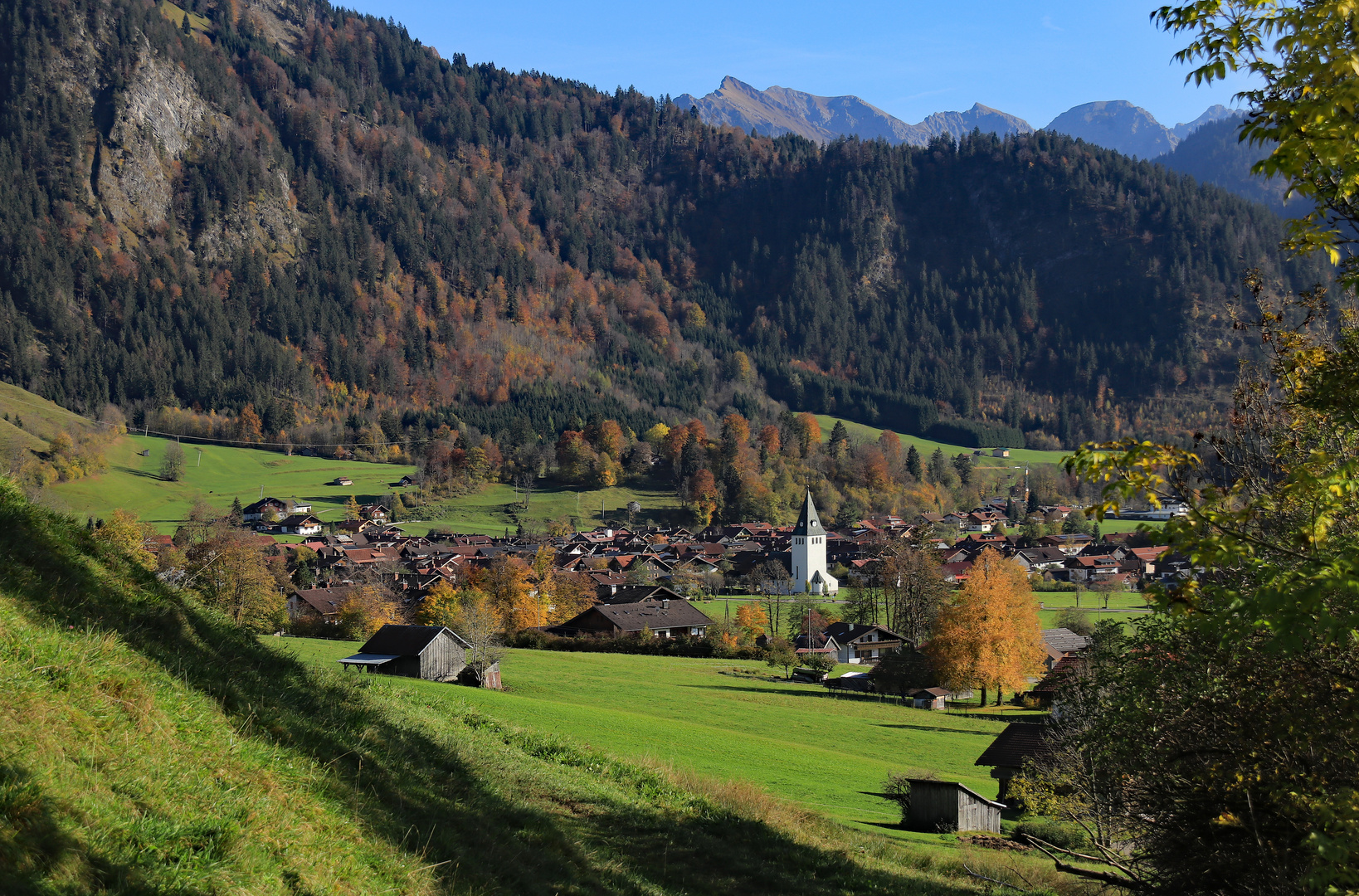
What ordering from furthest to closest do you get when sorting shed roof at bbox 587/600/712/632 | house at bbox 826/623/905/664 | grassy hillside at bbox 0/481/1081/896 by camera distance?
house at bbox 826/623/905/664 → shed roof at bbox 587/600/712/632 → grassy hillside at bbox 0/481/1081/896

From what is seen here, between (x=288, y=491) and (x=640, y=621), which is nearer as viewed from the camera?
(x=640, y=621)

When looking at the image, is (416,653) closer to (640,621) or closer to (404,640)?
(404,640)

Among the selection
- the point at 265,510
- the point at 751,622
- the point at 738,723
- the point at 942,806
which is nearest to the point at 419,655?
the point at 738,723

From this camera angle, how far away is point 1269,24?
6.01 meters

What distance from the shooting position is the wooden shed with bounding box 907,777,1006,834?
79.5 feet

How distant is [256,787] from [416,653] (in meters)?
32.6

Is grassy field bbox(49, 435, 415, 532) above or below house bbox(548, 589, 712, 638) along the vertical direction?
above

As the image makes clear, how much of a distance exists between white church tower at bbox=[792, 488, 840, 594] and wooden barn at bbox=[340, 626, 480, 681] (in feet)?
224

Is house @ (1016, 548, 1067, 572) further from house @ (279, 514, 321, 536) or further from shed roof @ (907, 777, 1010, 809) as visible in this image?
house @ (279, 514, 321, 536)

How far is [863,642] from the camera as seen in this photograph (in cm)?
6869

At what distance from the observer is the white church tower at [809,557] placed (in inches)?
4114

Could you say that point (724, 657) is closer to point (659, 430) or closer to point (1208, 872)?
point (1208, 872)

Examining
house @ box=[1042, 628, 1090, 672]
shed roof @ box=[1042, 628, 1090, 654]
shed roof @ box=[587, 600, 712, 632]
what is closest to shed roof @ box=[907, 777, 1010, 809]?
house @ box=[1042, 628, 1090, 672]

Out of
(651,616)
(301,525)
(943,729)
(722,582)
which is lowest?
(943,729)
